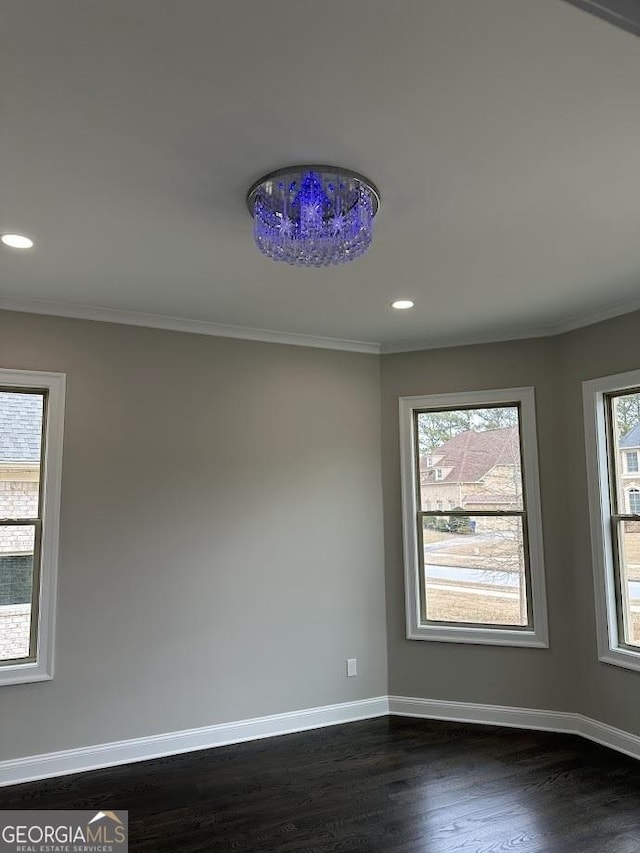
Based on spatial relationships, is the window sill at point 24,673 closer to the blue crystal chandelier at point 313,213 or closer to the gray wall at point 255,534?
the gray wall at point 255,534

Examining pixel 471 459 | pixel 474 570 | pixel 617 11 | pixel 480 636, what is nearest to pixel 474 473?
pixel 471 459

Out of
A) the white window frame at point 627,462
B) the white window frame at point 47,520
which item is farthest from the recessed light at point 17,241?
the white window frame at point 627,462

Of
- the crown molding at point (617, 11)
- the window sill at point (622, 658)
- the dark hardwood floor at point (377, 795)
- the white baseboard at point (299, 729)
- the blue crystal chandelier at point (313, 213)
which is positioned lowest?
the dark hardwood floor at point (377, 795)

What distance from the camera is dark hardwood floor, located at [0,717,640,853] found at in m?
2.78

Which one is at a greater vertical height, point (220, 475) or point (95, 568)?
point (220, 475)

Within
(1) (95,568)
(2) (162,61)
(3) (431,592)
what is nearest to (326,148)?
(2) (162,61)

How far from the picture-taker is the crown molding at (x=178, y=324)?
11.9 feet

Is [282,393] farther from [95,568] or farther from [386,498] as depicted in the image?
[95,568]

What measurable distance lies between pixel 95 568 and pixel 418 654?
92.3 inches

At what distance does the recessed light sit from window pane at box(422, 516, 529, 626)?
3.18 meters

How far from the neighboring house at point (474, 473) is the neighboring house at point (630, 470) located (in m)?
0.69

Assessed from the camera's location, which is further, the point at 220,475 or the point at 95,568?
the point at 220,475

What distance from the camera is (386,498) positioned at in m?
4.60

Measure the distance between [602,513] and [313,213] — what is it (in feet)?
9.14
